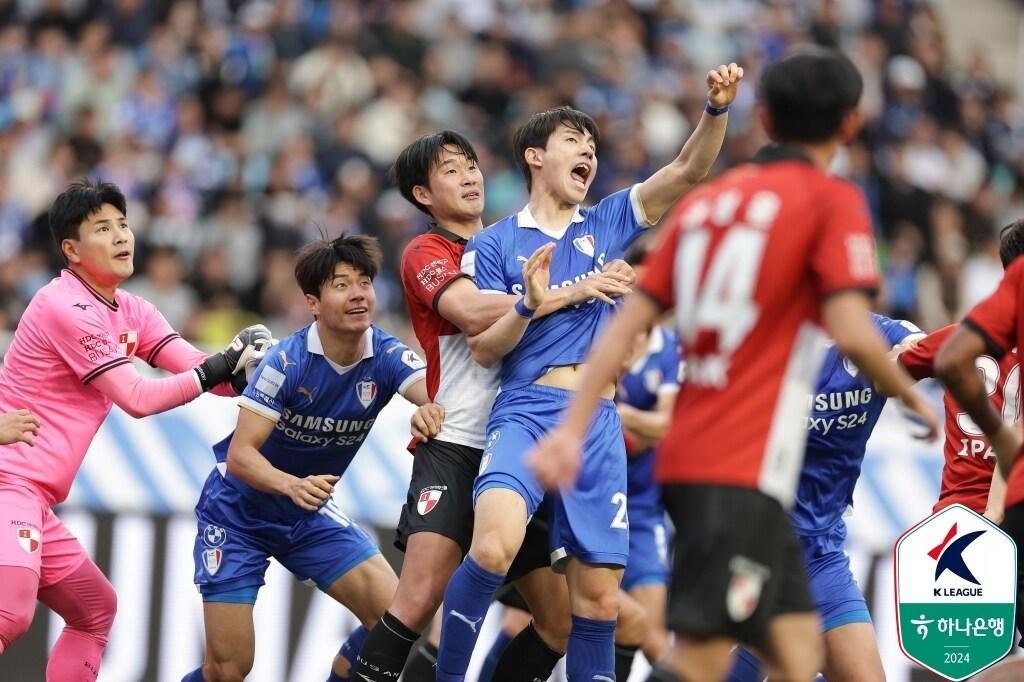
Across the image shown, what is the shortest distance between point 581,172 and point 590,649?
214 cm

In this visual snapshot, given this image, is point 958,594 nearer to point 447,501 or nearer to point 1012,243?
point 1012,243

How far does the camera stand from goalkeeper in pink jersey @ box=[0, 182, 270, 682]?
24.3ft

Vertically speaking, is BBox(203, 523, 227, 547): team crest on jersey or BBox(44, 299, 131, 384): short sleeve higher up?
BBox(44, 299, 131, 384): short sleeve

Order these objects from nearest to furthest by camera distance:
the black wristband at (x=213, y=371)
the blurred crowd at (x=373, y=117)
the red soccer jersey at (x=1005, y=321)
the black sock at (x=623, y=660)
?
the red soccer jersey at (x=1005, y=321), the black wristband at (x=213, y=371), the black sock at (x=623, y=660), the blurred crowd at (x=373, y=117)

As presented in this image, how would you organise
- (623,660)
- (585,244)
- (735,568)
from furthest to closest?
(623,660) < (585,244) < (735,568)

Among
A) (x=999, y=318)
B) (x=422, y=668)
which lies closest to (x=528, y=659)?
(x=422, y=668)

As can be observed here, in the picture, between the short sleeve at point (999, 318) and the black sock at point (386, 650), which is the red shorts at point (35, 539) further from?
the short sleeve at point (999, 318)

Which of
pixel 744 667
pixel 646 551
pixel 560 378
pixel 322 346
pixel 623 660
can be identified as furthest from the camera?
pixel 646 551

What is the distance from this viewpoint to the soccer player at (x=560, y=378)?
6.84 metres

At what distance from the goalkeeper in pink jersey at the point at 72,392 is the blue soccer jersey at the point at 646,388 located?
2.53 m

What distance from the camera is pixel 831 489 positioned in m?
7.52

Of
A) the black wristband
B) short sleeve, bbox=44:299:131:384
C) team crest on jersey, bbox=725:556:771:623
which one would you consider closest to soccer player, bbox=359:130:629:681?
the black wristband

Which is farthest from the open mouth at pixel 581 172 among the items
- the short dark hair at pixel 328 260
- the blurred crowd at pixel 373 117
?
the blurred crowd at pixel 373 117

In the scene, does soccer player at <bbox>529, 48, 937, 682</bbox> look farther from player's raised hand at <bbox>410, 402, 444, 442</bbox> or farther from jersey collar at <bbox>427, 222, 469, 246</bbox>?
jersey collar at <bbox>427, 222, 469, 246</bbox>
